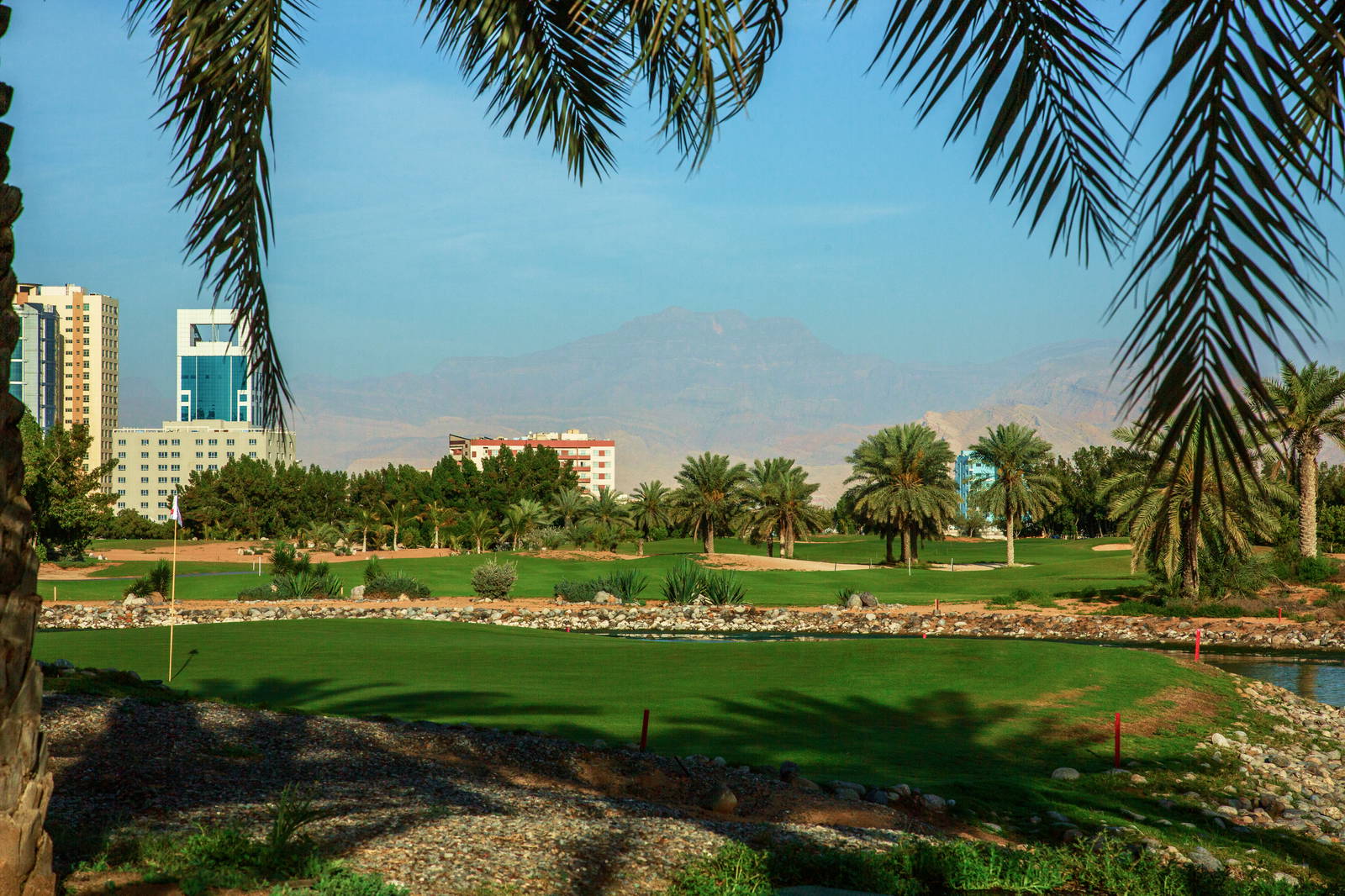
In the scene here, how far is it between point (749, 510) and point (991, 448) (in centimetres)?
1516

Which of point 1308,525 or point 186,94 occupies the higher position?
point 186,94

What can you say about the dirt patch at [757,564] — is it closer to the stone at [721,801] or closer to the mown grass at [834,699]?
the mown grass at [834,699]

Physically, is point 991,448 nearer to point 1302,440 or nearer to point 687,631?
point 1302,440

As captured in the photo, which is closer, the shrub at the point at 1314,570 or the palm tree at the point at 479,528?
the shrub at the point at 1314,570

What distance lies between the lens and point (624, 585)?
39.7 metres


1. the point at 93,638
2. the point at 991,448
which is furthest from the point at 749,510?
the point at 93,638

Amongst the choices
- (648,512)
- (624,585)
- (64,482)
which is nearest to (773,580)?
(624,585)

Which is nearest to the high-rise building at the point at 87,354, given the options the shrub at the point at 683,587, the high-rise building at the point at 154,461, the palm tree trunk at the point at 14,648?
the high-rise building at the point at 154,461

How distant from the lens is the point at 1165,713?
16000 millimetres

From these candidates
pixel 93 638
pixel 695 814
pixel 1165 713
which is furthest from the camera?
pixel 93 638

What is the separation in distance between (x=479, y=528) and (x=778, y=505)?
20.9m

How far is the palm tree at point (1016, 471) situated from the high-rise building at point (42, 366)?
141m

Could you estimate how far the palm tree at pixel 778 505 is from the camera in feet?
206

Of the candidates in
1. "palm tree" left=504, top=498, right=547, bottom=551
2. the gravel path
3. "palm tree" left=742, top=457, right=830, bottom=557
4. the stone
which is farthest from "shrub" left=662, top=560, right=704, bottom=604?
"palm tree" left=504, top=498, right=547, bottom=551
